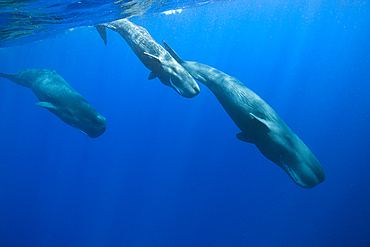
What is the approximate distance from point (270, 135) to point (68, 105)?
20.9 ft

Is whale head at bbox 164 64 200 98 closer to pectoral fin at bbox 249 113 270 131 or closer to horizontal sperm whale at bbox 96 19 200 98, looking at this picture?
horizontal sperm whale at bbox 96 19 200 98

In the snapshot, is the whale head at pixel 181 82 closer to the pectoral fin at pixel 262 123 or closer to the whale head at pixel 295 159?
the pectoral fin at pixel 262 123

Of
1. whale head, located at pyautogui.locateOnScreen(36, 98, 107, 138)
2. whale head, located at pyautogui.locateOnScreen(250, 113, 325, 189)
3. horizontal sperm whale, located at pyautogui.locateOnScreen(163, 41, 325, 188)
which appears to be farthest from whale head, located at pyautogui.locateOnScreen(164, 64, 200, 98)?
whale head, located at pyautogui.locateOnScreen(36, 98, 107, 138)

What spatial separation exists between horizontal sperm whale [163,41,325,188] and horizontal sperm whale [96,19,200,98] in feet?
3.04

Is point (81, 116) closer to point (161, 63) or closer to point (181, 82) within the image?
point (161, 63)

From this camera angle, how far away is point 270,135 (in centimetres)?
377

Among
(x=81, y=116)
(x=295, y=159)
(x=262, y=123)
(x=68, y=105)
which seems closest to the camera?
(x=295, y=159)

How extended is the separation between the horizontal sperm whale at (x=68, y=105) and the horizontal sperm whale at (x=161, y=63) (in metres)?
2.53

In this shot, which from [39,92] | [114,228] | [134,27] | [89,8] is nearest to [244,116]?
[134,27]

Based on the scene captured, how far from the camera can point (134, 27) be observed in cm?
654

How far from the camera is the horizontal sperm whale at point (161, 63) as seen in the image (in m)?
4.83

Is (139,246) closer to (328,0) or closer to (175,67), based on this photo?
(175,67)

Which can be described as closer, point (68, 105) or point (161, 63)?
point (161, 63)

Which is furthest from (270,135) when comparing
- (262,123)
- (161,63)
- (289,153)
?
(161,63)
